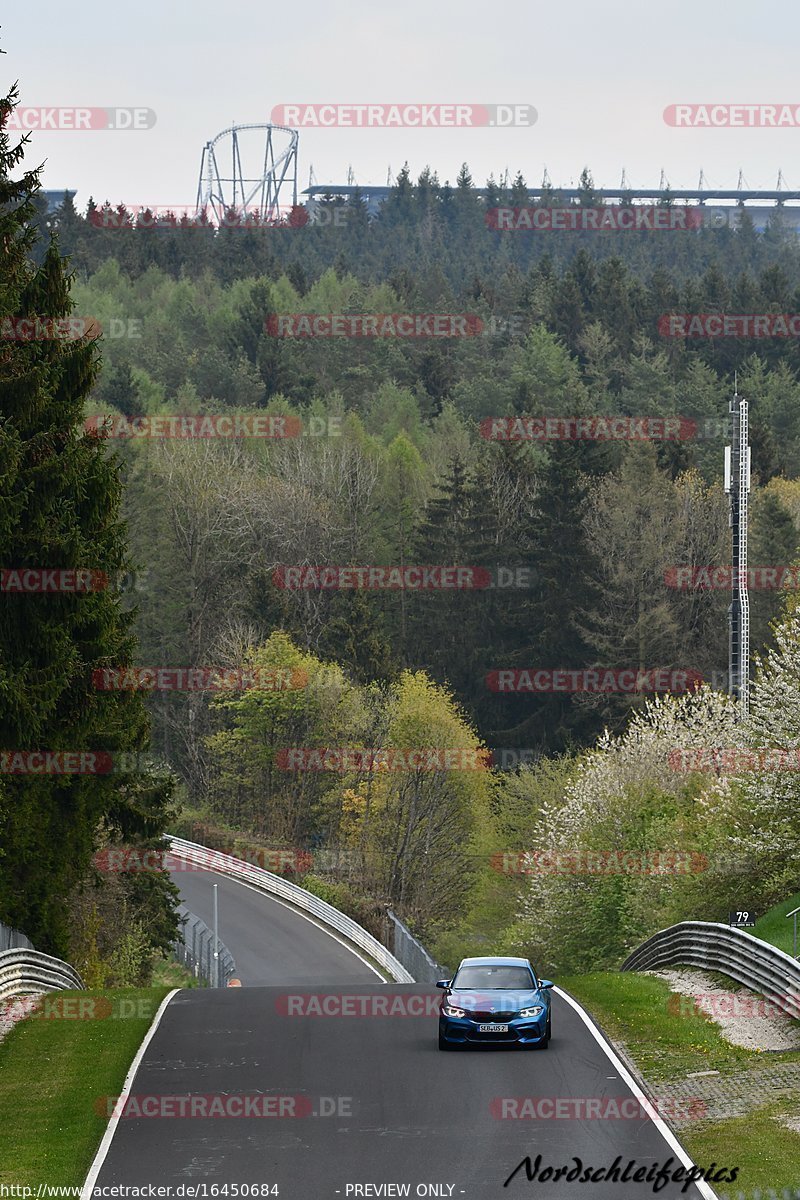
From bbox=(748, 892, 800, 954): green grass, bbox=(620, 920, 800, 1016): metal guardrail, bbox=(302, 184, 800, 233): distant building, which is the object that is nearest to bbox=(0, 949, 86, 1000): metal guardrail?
bbox=(620, 920, 800, 1016): metal guardrail

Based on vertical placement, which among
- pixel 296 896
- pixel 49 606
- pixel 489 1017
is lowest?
pixel 296 896

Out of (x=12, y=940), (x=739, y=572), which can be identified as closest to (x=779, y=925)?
(x=12, y=940)

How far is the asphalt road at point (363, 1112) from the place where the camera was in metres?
15.3

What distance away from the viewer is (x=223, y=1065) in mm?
21094

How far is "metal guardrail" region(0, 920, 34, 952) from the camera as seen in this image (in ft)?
92.5

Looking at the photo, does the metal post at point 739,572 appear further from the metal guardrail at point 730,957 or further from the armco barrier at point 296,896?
the metal guardrail at point 730,957

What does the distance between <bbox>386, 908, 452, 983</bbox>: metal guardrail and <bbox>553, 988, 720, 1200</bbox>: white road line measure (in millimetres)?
23606

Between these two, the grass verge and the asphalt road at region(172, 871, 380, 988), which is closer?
the grass verge

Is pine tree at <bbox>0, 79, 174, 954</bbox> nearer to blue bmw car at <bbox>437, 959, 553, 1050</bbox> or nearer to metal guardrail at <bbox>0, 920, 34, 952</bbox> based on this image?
metal guardrail at <bbox>0, 920, 34, 952</bbox>

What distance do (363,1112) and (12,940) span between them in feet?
43.2

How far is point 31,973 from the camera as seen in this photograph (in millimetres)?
28188

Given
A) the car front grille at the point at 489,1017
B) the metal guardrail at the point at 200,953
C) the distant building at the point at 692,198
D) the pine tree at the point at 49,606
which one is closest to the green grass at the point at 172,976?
the metal guardrail at the point at 200,953

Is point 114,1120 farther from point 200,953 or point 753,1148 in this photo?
point 200,953

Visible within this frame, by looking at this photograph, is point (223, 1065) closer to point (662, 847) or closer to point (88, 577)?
point (88, 577)
